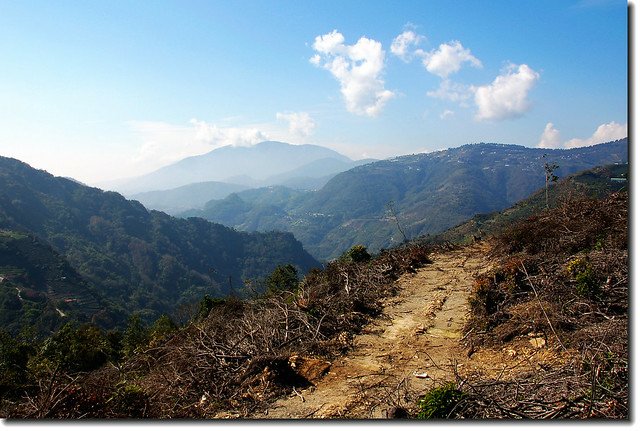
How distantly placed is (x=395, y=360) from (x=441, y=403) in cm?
241

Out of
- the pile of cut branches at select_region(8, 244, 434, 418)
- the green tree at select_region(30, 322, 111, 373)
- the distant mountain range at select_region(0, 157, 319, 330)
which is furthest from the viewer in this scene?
the distant mountain range at select_region(0, 157, 319, 330)

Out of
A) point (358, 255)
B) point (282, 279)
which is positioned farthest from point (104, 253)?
point (358, 255)

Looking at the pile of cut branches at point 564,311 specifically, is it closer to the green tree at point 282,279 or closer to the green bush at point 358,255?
the green bush at point 358,255

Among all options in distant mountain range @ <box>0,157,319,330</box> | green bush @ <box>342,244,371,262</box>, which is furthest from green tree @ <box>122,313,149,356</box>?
distant mountain range @ <box>0,157,319,330</box>

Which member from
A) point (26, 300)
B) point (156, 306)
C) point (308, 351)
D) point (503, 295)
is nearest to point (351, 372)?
point (308, 351)

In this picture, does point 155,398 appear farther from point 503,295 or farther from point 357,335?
point 503,295

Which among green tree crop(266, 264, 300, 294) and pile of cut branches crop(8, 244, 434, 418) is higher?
pile of cut branches crop(8, 244, 434, 418)

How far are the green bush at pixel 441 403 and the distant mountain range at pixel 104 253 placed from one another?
69686 millimetres

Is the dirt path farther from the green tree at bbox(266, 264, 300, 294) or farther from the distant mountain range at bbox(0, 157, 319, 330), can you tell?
the distant mountain range at bbox(0, 157, 319, 330)

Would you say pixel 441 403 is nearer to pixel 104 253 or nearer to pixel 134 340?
pixel 134 340

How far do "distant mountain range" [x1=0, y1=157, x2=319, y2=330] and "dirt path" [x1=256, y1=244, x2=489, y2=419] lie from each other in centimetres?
6662

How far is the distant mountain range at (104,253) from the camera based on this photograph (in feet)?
260

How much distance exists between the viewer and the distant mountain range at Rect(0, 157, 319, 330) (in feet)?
260

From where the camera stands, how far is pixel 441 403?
3.79 meters
